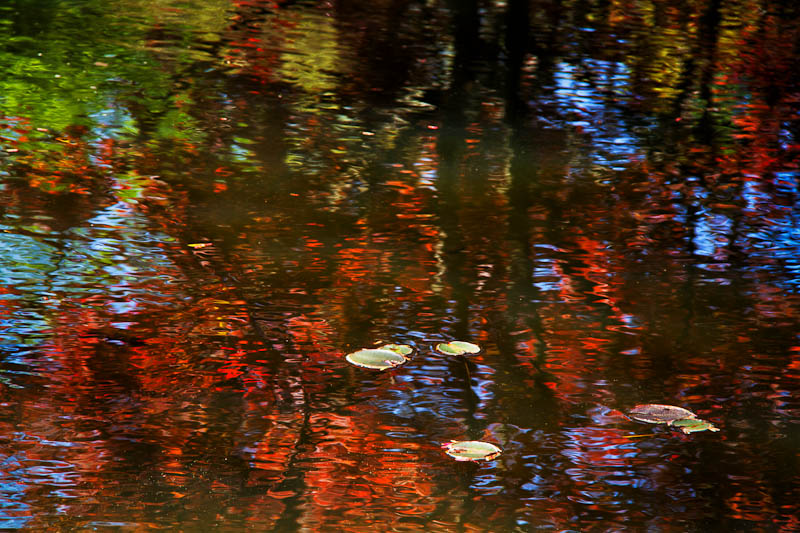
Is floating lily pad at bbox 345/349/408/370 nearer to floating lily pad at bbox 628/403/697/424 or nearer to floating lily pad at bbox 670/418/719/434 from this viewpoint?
floating lily pad at bbox 628/403/697/424

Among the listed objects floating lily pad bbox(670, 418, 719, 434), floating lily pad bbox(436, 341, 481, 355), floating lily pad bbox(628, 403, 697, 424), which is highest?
floating lily pad bbox(436, 341, 481, 355)

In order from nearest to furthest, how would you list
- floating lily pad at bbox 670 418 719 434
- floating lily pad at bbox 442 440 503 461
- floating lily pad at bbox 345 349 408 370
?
1. floating lily pad at bbox 442 440 503 461
2. floating lily pad at bbox 670 418 719 434
3. floating lily pad at bbox 345 349 408 370

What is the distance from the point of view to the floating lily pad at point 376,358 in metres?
3.38

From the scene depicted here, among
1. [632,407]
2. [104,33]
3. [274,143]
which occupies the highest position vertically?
[104,33]

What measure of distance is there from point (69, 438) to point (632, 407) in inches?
81.5

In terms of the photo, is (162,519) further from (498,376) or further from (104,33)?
(104,33)

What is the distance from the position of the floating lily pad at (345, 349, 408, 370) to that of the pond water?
0.22 ft

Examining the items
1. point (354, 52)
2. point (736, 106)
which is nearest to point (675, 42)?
point (736, 106)

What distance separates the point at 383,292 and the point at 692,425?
1.52 metres

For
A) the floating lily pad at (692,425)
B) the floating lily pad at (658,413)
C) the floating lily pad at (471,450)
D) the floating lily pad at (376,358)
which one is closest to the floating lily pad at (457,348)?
the floating lily pad at (376,358)

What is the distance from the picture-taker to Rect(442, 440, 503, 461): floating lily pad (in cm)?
292

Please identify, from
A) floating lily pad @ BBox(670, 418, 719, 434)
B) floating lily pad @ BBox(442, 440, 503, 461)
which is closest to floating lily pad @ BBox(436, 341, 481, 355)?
floating lily pad @ BBox(442, 440, 503, 461)

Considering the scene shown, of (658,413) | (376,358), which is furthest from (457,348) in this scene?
(658,413)

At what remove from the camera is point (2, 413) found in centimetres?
291
